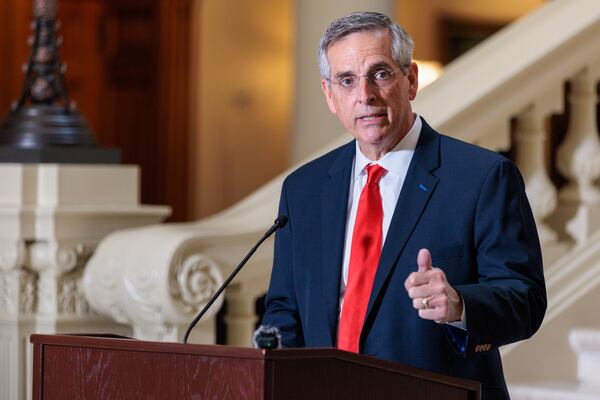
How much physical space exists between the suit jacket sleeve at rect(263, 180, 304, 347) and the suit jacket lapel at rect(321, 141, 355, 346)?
11 cm

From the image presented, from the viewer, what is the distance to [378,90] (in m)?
2.96

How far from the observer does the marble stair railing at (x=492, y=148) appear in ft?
14.6

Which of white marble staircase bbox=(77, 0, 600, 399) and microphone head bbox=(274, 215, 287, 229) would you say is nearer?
microphone head bbox=(274, 215, 287, 229)

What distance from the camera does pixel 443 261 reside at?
9.67 feet

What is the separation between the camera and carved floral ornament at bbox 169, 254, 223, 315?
4.40 metres

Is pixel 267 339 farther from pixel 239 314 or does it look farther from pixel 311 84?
pixel 311 84

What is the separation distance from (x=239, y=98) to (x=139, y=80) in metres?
0.93

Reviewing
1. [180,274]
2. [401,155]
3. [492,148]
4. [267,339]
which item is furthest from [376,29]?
[492,148]

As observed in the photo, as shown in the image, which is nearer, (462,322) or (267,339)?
(267,339)

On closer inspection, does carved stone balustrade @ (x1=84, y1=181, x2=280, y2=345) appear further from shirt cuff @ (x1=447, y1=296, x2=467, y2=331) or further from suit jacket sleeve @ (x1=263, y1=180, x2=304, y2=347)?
shirt cuff @ (x1=447, y1=296, x2=467, y2=331)

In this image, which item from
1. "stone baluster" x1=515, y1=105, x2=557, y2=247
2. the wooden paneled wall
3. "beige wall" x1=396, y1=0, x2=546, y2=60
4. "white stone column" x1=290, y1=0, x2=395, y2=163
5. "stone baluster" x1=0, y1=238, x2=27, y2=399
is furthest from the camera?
"beige wall" x1=396, y1=0, x2=546, y2=60

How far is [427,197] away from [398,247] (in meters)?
0.13

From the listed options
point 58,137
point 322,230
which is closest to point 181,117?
point 58,137

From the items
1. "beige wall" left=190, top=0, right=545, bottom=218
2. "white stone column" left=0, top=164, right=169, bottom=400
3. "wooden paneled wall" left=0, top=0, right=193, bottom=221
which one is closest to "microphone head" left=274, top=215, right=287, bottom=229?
"white stone column" left=0, top=164, right=169, bottom=400
